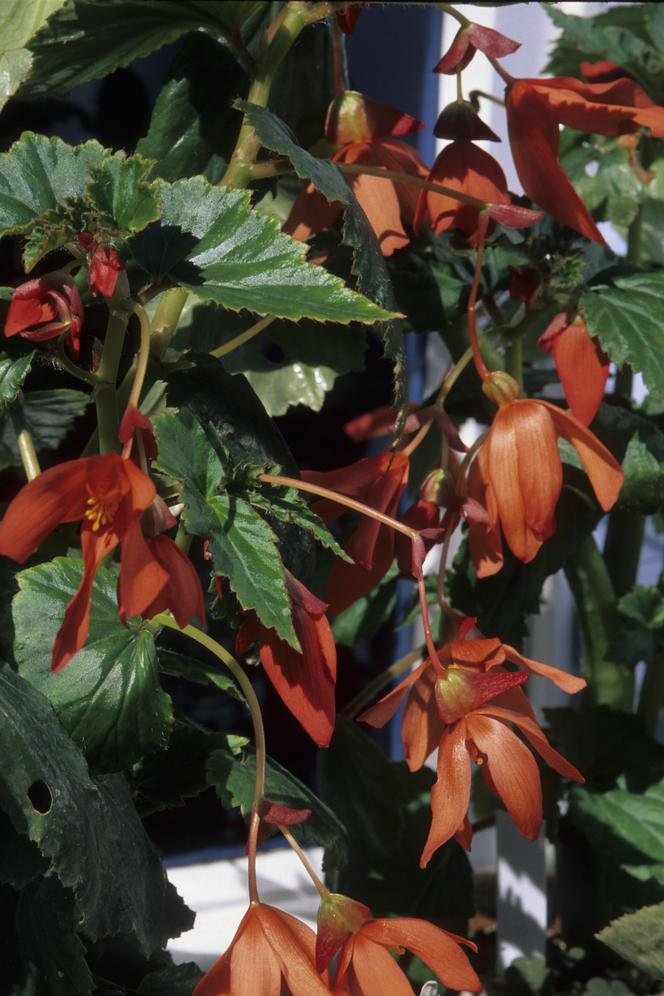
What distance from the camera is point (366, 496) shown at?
595 mm

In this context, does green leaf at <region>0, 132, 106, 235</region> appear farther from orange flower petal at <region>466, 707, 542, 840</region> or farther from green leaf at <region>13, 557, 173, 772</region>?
orange flower petal at <region>466, 707, 542, 840</region>

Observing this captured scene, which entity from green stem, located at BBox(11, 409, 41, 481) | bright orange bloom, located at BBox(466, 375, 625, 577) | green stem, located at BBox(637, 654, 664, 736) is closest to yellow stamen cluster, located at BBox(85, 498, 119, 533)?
green stem, located at BBox(11, 409, 41, 481)

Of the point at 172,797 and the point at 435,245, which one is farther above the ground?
the point at 435,245

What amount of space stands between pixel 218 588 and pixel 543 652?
32.4 inches

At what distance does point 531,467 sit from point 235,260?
18cm

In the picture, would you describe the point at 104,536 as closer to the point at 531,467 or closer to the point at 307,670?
the point at 307,670

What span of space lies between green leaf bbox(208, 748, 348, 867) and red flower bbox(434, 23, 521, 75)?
38 centimetres

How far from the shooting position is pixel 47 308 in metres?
0.47

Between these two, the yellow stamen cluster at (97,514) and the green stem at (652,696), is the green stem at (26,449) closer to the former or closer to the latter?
the yellow stamen cluster at (97,514)

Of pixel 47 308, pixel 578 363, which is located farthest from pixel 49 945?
pixel 578 363

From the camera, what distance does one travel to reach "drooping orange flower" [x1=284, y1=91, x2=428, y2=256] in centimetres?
62

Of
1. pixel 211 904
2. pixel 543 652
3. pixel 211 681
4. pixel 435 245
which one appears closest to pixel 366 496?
pixel 211 681

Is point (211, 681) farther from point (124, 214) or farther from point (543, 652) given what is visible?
point (543, 652)

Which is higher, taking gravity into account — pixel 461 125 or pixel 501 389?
pixel 461 125
